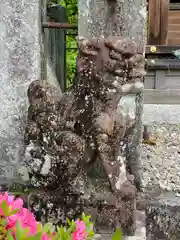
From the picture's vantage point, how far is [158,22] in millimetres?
5238

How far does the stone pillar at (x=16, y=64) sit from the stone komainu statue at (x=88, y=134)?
1.53 ft

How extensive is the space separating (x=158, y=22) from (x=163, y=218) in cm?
313

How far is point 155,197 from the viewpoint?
2674 millimetres

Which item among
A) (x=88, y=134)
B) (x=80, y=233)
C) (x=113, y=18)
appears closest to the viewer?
(x=80, y=233)

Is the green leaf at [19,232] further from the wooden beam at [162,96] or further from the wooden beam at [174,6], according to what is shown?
the wooden beam at [174,6]

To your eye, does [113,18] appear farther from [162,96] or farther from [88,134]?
[162,96]

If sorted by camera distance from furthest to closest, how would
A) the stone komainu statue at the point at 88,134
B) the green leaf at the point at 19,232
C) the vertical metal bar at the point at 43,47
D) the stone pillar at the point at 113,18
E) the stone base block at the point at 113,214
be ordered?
the vertical metal bar at the point at 43,47, the stone pillar at the point at 113,18, the stone base block at the point at 113,214, the stone komainu statue at the point at 88,134, the green leaf at the point at 19,232

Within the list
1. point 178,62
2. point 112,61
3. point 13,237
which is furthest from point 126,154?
point 178,62

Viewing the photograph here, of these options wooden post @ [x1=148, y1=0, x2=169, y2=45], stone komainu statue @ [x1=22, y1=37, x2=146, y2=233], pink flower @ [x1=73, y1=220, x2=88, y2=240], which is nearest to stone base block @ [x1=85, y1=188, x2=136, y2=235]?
stone komainu statue @ [x1=22, y1=37, x2=146, y2=233]

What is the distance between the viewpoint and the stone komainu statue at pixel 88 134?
6.91 feet

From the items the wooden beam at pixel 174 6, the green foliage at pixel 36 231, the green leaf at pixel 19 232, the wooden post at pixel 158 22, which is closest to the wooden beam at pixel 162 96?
the wooden post at pixel 158 22

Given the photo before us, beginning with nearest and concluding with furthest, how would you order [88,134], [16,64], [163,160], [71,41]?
[88,134] → [16,64] → [163,160] → [71,41]

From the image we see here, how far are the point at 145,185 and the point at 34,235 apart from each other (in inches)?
71.7

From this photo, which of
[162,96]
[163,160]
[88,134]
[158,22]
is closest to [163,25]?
[158,22]
